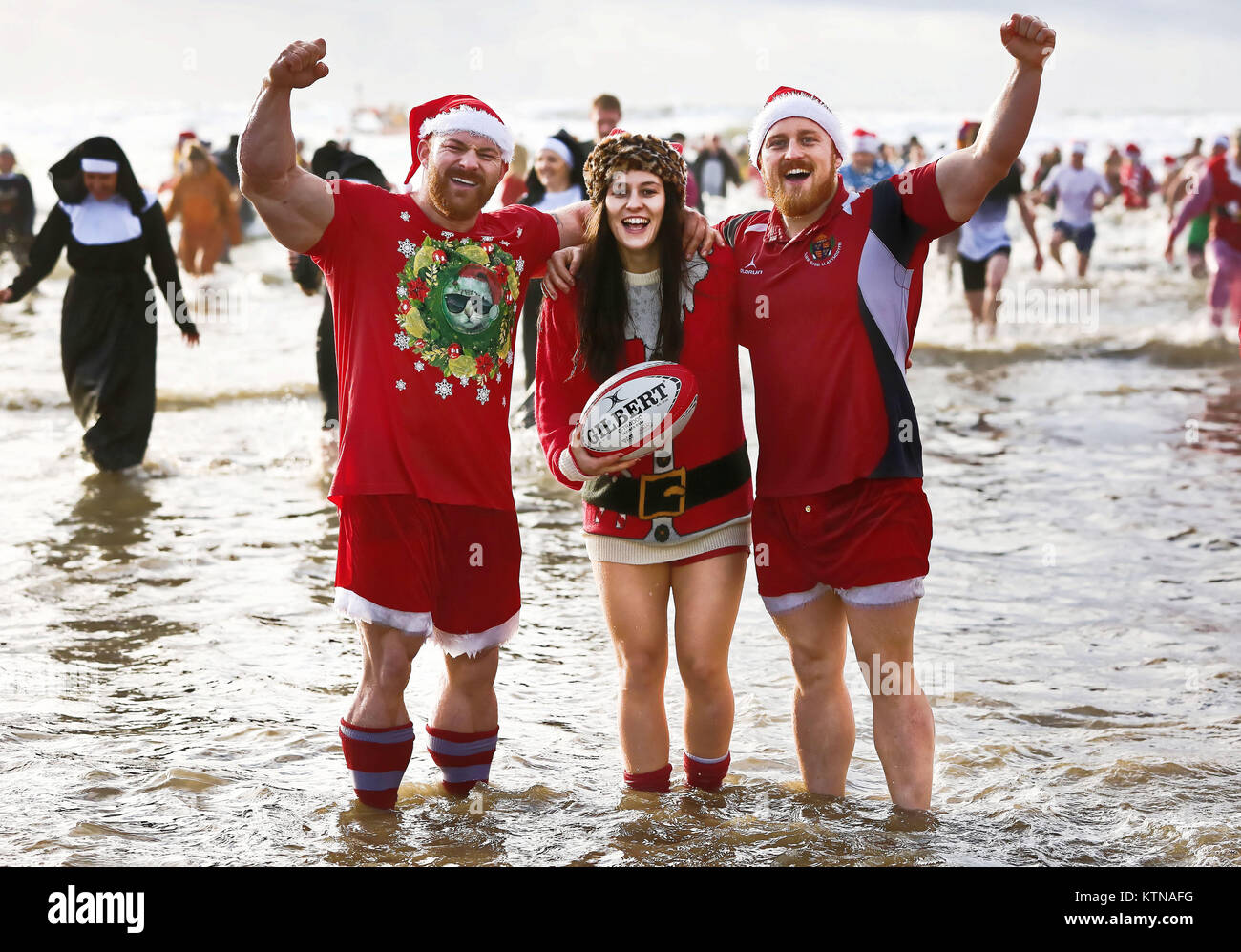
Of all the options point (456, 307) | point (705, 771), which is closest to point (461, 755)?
point (705, 771)

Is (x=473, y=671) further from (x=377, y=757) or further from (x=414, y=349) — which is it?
(x=414, y=349)

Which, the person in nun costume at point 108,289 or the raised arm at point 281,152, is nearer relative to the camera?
the raised arm at point 281,152

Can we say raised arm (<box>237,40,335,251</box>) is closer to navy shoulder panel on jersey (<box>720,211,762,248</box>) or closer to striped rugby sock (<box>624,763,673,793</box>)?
navy shoulder panel on jersey (<box>720,211,762,248</box>)

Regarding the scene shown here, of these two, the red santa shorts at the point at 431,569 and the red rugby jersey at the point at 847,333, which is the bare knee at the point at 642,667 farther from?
the red rugby jersey at the point at 847,333

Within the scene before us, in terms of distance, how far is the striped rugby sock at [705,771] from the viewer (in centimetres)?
452

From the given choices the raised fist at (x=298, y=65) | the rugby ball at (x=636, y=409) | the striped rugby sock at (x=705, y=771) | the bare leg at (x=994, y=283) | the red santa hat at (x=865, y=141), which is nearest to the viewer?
the raised fist at (x=298, y=65)

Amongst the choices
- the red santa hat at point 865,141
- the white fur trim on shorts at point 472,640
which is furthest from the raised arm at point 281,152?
→ the red santa hat at point 865,141

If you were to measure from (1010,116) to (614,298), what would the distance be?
121cm

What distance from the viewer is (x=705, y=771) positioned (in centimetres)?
453

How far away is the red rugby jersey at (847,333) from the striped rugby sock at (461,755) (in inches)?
48.0

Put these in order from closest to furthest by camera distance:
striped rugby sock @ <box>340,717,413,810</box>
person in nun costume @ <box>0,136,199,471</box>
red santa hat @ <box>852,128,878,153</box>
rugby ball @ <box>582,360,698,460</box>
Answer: rugby ball @ <box>582,360,698,460</box>
striped rugby sock @ <box>340,717,413,810</box>
person in nun costume @ <box>0,136,199,471</box>
red santa hat @ <box>852,128,878,153</box>

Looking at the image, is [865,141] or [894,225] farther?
[865,141]

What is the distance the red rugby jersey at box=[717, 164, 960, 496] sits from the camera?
4098 mm

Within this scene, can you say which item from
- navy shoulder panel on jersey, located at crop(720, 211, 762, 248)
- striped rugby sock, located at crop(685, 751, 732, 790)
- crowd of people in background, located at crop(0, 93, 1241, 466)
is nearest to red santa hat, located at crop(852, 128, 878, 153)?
crowd of people in background, located at crop(0, 93, 1241, 466)
